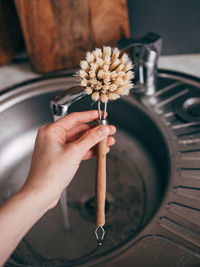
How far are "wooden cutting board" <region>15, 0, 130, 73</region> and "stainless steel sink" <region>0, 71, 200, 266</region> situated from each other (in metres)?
0.07

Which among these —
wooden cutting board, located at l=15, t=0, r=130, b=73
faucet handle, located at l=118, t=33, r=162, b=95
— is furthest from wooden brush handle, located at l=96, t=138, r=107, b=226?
wooden cutting board, located at l=15, t=0, r=130, b=73

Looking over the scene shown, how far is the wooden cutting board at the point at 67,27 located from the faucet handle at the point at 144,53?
142 millimetres

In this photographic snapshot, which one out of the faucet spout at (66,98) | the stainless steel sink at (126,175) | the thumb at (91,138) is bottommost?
the stainless steel sink at (126,175)

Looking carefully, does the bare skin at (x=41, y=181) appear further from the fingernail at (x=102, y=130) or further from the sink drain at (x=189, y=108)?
the sink drain at (x=189, y=108)

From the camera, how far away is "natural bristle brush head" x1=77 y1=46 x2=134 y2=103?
488 mm

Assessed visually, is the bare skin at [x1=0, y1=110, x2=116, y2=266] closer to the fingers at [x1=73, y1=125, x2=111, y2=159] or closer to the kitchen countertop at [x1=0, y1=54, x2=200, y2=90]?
the fingers at [x1=73, y1=125, x2=111, y2=159]

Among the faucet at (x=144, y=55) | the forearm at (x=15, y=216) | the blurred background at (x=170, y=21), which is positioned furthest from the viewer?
the blurred background at (x=170, y=21)

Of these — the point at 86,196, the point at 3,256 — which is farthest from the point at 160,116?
the point at 3,256

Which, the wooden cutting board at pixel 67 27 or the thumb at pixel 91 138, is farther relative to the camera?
the wooden cutting board at pixel 67 27

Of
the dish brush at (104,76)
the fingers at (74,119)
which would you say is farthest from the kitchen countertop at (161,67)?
the dish brush at (104,76)

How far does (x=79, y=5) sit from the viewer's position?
2.61 feet

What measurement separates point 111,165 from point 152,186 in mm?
141

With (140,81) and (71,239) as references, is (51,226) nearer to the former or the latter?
(71,239)

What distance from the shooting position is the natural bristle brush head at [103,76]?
488 millimetres
